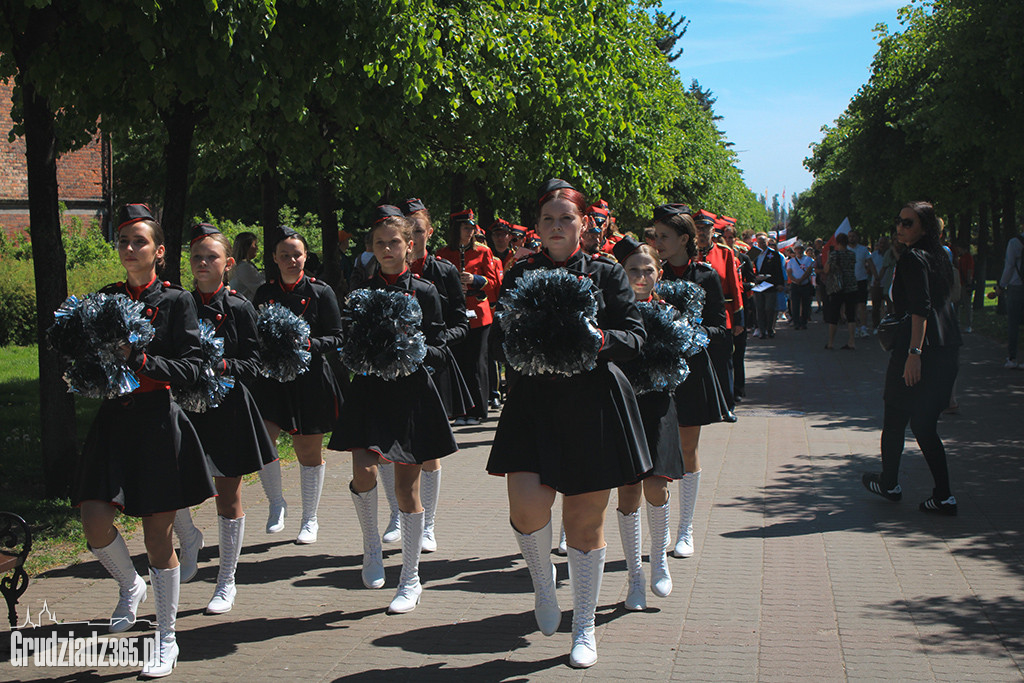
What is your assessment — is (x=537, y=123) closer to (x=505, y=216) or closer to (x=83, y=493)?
(x=505, y=216)

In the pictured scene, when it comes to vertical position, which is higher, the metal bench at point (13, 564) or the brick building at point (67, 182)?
the brick building at point (67, 182)

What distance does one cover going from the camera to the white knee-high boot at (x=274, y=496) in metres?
6.84

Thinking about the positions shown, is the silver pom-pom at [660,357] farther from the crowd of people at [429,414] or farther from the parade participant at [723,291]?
the parade participant at [723,291]

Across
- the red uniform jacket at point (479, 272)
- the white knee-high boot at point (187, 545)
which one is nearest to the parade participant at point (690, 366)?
the white knee-high boot at point (187, 545)

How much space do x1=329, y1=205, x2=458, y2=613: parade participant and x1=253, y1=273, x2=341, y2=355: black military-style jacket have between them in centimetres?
117

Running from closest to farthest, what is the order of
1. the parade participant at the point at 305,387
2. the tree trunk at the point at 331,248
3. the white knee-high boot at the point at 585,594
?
the white knee-high boot at the point at 585,594, the parade participant at the point at 305,387, the tree trunk at the point at 331,248

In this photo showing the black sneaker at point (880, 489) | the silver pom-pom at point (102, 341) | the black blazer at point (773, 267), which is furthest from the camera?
the black blazer at point (773, 267)

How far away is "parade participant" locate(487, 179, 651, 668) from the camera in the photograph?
13.8 feet

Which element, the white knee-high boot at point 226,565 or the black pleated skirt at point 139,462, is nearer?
the black pleated skirt at point 139,462

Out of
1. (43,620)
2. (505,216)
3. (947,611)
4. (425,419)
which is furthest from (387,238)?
(505,216)

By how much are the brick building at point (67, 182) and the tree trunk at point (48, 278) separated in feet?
87.1

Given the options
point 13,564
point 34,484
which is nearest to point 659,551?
point 13,564

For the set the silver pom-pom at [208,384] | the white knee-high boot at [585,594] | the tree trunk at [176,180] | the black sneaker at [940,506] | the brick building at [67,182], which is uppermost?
the brick building at [67,182]

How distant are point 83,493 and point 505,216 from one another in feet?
69.7
